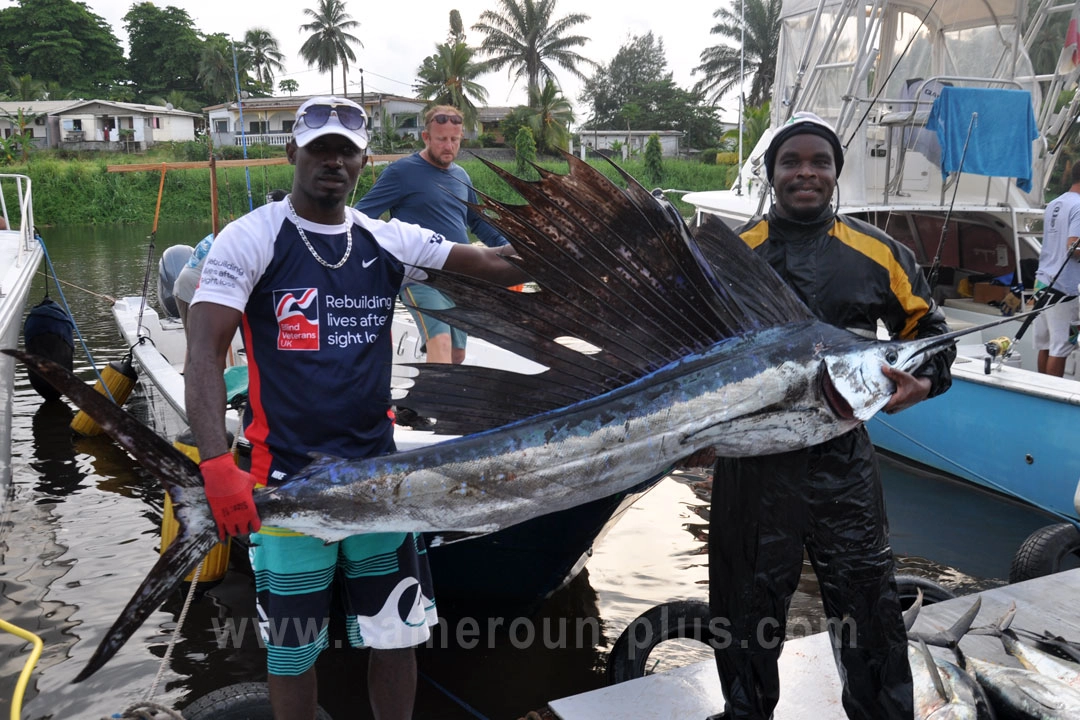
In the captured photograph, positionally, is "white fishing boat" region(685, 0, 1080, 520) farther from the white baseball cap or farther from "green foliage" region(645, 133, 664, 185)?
"green foliage" region(645, 133, 664, 185)

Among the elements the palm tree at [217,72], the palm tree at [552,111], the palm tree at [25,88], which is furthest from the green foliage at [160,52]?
the palm tree at [552,111]

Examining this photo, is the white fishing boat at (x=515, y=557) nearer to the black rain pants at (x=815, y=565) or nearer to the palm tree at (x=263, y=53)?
the black rain pants at (x=815, y=565)

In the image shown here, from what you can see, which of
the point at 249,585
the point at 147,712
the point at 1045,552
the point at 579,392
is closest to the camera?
the point at 579,392

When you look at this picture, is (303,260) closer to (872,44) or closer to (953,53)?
(872,44)

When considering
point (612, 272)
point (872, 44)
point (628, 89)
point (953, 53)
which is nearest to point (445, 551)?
point (612, 272)

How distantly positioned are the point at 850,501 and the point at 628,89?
214 ft

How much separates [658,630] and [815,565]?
1.06 metres

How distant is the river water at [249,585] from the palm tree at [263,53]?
57.7m

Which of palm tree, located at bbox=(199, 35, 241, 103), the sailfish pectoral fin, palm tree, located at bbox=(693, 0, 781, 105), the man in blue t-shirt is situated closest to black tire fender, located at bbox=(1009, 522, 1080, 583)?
the man in blue t-shirt

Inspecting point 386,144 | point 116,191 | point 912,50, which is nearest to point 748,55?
point 386,144

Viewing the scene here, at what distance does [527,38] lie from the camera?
48.2 meters

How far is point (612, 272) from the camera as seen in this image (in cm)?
202

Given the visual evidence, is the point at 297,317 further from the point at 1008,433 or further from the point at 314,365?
the point at 1008,433

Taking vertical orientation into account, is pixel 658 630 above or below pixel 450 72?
below
